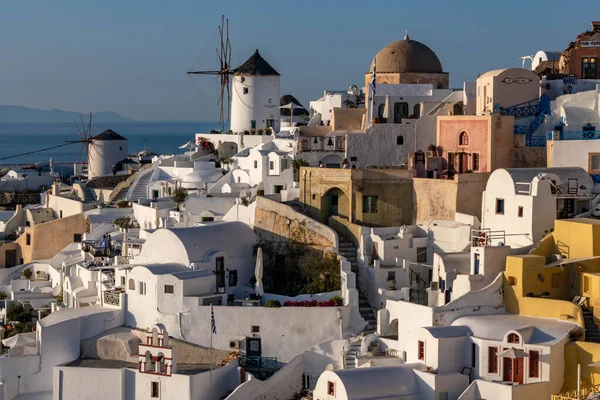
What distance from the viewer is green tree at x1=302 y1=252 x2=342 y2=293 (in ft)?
117

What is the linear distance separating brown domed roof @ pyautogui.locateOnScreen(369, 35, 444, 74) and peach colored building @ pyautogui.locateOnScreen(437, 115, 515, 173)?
659cm

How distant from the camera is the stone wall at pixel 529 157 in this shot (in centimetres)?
3831

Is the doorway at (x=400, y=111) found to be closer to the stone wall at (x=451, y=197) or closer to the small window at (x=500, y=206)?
the stone wall at (x=451, y=197)

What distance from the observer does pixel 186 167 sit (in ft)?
164

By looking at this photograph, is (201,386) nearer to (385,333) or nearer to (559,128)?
(385,333)

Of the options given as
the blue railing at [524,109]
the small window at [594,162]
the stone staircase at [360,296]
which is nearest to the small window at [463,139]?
the blue railing at [524,109]

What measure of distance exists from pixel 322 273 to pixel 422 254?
3.05 metres

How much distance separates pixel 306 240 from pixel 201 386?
6592mm

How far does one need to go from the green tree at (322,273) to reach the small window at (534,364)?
8.00 metres

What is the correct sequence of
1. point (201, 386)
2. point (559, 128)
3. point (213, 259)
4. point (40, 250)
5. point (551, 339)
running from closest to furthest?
point (551, 339) < point (201, 386) < point (213, 259) < point (559, 128) < point (40, 250)

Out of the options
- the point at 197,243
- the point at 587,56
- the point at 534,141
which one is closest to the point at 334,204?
the point at 197,243

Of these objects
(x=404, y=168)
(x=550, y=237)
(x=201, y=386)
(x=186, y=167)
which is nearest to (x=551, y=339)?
(x=550, y=237)

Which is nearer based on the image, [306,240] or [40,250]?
[306,240]

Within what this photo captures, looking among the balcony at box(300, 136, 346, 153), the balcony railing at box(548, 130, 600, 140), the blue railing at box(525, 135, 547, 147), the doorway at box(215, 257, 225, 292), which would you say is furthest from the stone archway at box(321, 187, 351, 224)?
the balcony railing at box(548, 130, 600, 140)
